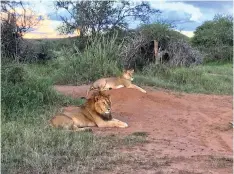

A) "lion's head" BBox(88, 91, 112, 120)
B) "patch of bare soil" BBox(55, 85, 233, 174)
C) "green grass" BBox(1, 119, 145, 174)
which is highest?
"lion's head" BBox(88, 91, 112, 120)

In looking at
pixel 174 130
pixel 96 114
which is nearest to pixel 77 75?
pixel 96 114

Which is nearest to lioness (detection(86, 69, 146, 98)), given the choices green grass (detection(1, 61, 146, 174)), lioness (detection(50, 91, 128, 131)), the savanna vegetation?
the savanna vegetation

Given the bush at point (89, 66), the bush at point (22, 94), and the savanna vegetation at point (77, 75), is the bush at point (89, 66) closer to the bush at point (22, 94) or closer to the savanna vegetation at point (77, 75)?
the savanna vegetation at point (77, 75)

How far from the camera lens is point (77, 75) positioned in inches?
552

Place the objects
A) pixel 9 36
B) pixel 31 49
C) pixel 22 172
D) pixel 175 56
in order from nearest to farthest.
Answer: pixel 22 172 → pixel 175 56 → pixel 9 36 → pixel 31 49

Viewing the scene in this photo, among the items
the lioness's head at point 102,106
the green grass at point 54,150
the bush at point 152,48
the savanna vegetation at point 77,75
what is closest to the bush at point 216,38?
the savanna vegetation at point 77,75

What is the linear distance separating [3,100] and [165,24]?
29.9ft

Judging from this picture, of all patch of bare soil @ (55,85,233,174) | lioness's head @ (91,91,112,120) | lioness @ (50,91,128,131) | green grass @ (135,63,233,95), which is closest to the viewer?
patch of bare soil @ (55,85,233,174)

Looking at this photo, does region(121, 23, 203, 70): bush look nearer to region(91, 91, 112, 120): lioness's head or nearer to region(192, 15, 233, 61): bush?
region(91, 91, 112, 120): lioness's head

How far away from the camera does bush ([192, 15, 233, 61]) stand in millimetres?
25844

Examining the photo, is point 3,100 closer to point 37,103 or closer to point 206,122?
point 37,103

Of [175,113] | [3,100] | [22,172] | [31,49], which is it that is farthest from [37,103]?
[31,49]

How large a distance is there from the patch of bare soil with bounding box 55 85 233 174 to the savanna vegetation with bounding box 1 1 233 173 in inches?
16.5

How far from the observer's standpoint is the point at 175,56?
16031mm
